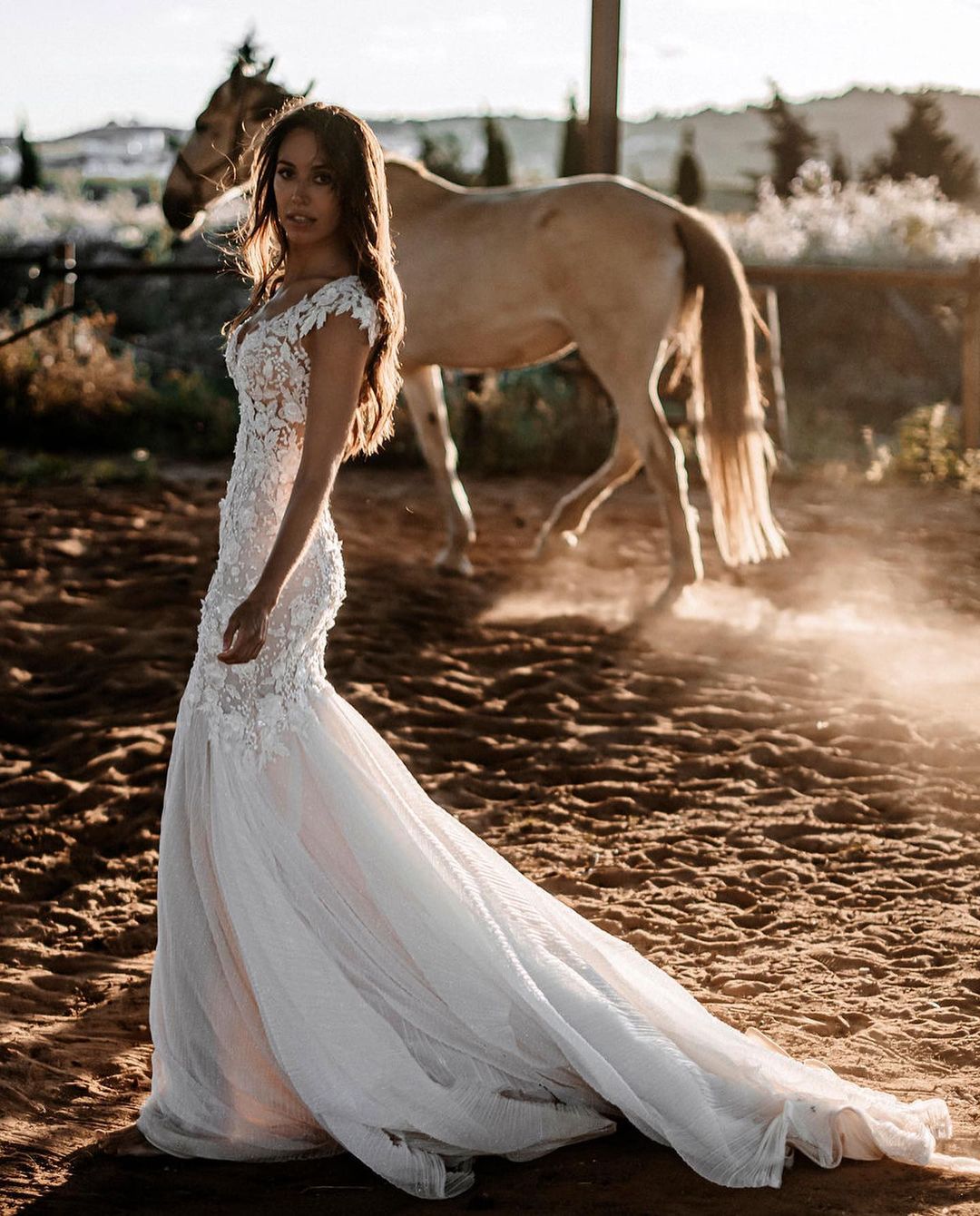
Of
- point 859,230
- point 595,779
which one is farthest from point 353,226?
point 859,230

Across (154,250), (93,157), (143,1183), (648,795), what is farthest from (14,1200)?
(93,157)

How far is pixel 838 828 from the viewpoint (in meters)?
4.32

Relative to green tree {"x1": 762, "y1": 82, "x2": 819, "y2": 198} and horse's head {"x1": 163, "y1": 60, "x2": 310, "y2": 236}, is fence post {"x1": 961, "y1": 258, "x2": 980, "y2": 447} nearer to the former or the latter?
horse's head {"x1": 163, "y1": 60, "x2": 310, "y2": 236}

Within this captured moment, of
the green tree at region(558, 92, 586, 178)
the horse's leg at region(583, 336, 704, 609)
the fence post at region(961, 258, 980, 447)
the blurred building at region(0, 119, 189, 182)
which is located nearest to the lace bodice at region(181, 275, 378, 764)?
the horse's leg at region(583, 336, 704, 609)

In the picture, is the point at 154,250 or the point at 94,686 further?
the point at 154,250

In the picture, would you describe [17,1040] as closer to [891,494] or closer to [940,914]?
[940,914]

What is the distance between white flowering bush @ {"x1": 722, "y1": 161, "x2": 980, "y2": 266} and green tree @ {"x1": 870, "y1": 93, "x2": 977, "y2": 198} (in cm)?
334

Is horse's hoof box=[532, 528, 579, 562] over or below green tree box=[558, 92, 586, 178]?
below

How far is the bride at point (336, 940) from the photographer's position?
2.35m

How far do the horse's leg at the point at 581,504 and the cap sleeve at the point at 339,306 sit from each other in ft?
15.6

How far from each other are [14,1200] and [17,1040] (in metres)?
A: 0.70

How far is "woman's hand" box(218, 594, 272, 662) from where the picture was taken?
230cm

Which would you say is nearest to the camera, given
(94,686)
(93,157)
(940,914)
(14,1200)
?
(14,1200)

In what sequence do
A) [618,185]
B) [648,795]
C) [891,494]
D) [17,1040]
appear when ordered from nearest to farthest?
[17,1040] → [648,795] → [618,185] → [891,494]
